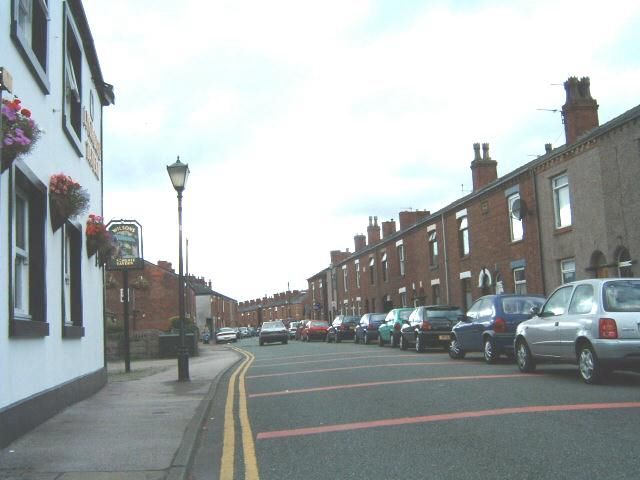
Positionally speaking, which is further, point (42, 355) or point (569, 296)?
point (569, 296)

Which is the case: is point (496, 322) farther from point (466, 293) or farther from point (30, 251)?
point (466, 293)

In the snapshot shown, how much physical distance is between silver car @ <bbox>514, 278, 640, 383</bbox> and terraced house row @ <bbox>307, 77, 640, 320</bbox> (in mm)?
8347

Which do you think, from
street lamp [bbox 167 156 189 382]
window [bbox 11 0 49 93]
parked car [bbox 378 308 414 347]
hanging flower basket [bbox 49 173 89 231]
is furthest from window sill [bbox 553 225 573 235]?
window [bbox 11 0 49 93]

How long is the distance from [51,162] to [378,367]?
29.1ft

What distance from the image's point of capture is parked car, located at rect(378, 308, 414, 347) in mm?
25453

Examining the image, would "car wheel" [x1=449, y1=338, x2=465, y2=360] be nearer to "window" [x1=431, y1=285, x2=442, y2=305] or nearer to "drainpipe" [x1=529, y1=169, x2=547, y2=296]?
"drainpipe" [x1=529, y1=169, x2=547, y2=296]

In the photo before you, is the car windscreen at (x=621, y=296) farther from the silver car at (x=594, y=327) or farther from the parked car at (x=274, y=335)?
the parked car at (x=274, y=335)

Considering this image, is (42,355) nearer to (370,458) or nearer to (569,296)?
(370,458)

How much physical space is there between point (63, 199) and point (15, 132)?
9.96 ft

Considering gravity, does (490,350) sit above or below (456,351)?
above

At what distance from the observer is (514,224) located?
26672 millimetres

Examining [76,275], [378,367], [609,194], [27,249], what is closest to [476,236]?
[609,194]

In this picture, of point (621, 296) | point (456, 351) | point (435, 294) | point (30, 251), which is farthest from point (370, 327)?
point (30, 251)

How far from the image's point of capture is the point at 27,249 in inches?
357
